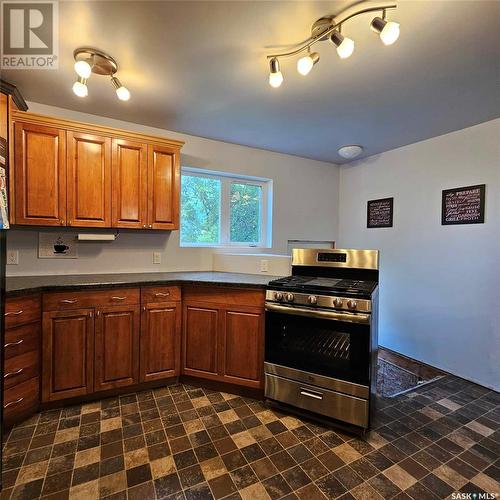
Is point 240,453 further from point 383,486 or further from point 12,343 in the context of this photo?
point 12,343

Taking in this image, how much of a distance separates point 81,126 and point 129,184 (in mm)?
555

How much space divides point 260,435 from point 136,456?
749mm

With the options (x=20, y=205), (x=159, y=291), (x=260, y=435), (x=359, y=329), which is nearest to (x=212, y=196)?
(x=159, y=291)

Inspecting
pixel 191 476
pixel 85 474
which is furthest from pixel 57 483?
pixel 191 476

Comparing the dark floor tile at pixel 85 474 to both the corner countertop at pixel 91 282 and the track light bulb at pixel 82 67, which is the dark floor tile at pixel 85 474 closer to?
the corner countertop at pixel 91 282

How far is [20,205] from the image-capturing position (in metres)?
2.08

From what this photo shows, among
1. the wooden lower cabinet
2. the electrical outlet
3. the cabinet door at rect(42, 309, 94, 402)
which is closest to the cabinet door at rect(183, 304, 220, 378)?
the wooden lower cabinet

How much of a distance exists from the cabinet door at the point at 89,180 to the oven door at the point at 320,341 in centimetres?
162

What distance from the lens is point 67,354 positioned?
6.72 ft

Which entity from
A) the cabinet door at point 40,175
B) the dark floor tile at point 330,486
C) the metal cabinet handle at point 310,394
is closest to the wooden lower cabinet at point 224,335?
the metal cabinet handle at point 310,394

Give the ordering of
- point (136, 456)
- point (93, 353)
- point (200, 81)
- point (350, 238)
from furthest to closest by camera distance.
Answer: point (350, 238) < point (93, 353) < point (200, 81) < point (136, 456)

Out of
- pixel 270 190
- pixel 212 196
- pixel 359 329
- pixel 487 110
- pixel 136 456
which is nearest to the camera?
pixel 136 456

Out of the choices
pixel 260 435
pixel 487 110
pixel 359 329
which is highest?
pixel 487 110

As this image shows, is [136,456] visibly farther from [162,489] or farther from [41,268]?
[41,268]
